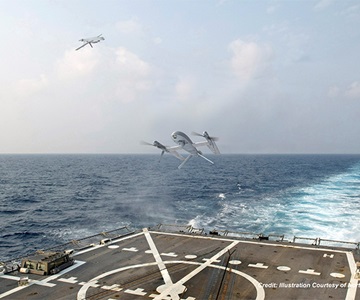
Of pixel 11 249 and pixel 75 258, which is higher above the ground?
pixel 75 258

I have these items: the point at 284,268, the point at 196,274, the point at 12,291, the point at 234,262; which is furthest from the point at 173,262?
the point at 12,291

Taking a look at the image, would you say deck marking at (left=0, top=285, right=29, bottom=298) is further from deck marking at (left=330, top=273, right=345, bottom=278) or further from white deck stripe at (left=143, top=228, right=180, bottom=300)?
deck marking at (left=330, top=273, right=345, bottom=278)

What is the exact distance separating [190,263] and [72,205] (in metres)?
60.0

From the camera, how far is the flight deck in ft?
83.4

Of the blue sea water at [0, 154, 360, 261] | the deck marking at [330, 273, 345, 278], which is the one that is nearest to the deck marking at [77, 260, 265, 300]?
the deck marking at [330, 273, 345, 278]

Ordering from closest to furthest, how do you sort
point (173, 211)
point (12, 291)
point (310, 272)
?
1. point (12, 291)
2. point (310, 272)
3. point (173, 211)

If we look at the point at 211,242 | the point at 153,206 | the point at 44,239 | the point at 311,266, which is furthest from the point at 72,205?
the point at 311,266

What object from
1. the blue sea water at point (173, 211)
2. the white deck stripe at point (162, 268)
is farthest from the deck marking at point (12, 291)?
the blue sea water at point (173, 211)

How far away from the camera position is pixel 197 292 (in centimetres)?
2533

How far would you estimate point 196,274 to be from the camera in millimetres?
29031

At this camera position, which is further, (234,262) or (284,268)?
(234,262)

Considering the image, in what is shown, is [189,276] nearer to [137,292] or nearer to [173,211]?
[137,292]

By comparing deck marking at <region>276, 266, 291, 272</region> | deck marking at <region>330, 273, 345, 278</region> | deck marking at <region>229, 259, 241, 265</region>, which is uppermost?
deck marking at <region>229, 259, 241, 265</region>

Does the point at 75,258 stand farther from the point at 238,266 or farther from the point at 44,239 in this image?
the point at 44,239
